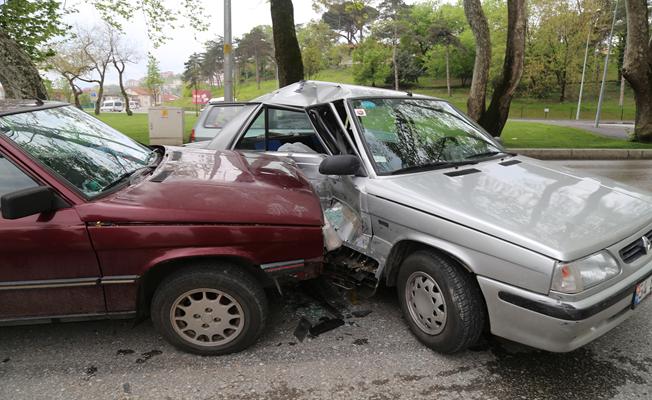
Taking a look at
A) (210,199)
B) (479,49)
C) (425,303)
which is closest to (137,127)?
(479,49)

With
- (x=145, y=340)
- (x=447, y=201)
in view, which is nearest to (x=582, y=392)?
(x=447, y=201)

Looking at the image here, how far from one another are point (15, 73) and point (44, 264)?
19.3 ft

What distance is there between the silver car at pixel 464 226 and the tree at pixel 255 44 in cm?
7409

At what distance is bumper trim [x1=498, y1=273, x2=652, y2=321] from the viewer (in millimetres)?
2080

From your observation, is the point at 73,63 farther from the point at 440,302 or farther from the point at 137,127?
the point at 440,302

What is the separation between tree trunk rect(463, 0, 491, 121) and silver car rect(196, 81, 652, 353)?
8.91 meters

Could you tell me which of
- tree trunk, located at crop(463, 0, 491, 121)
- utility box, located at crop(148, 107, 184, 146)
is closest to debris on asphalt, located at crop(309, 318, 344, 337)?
tree trunk, located at crop(463, 0, 491, 121)

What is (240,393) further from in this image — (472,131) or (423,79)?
(423,79)

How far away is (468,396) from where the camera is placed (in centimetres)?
231

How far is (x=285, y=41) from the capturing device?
10531 millimetres

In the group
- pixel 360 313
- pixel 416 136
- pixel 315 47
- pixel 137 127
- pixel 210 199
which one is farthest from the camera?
pixel 315 47

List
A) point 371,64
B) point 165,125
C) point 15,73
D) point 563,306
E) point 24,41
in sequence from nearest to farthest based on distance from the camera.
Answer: point 563,306
point 15,73
point 24,41
point 165,125
point 371,64

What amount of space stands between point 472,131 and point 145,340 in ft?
10.2

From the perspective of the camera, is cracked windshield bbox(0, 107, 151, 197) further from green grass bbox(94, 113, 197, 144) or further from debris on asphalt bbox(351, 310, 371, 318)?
green grass bbox(94, 113, 197, 144)
